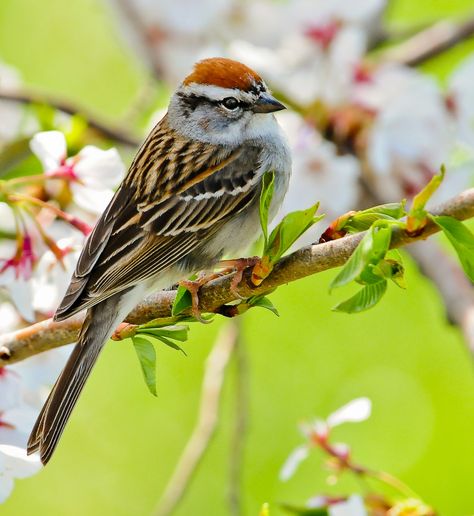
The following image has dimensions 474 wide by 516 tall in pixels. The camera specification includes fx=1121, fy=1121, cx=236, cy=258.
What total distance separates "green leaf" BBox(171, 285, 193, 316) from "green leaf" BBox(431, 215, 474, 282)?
504mm

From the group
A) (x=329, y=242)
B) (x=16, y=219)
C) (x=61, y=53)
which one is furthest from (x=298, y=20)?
(x=61, y=53)

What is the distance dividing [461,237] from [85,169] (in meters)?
0.96

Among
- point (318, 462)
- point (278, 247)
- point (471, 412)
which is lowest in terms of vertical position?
point (318, 462)

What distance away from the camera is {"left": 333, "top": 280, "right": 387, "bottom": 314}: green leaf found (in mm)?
1729

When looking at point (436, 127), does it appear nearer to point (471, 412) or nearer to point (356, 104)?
point (356, 104)

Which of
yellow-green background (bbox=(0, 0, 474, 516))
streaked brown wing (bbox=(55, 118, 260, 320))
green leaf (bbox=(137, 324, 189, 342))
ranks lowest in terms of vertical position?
yellow-green background (bbox=(0, 0, 474, 516))

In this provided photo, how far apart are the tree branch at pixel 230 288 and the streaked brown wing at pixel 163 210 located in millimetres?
141

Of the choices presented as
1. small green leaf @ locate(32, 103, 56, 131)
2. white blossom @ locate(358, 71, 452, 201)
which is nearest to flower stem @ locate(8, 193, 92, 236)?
small green leaf @ locate(32, 103, 56, 131)

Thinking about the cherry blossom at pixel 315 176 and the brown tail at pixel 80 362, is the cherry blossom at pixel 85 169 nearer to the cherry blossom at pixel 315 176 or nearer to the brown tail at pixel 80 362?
the brown tail at pixel 80 362

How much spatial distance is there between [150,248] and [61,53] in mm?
3211

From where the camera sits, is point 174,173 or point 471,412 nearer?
point 174,173

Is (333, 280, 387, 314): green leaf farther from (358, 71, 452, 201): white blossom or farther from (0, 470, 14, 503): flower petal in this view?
(358, 71, 452, 201): white blossom

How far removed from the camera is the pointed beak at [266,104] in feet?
9.14

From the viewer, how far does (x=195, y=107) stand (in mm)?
3004
